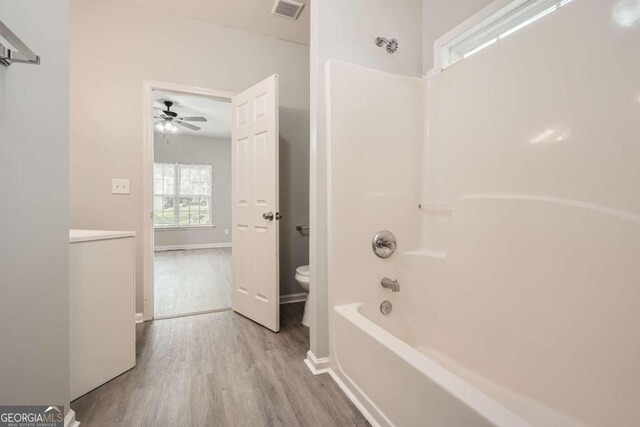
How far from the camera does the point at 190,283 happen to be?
10.9ft

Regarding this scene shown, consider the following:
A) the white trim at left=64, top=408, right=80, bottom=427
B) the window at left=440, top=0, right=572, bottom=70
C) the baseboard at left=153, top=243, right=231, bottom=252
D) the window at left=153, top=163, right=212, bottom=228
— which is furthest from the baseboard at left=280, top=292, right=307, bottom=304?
the window at left=153, top=163, right=212, bottom=228

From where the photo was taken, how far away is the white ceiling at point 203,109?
3.82m

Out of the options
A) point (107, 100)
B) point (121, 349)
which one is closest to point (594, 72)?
point (121, 349)

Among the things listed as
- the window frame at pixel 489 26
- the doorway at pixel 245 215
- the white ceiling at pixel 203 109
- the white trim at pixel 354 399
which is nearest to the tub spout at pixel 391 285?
the white trim at pixel 354 399

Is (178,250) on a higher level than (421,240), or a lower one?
lower

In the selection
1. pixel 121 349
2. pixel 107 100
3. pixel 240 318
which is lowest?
pixel 240 318

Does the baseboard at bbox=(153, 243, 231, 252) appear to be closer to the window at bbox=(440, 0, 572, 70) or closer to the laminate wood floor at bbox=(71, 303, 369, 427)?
the laminate wood floor at bbox=(71, 303, 369, 427)

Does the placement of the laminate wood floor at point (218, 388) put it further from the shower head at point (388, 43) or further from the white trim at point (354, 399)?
the shower head at point (388, 43)

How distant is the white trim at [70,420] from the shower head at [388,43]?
243 centimetres

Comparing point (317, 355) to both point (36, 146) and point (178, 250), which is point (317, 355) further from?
point (178, 250)

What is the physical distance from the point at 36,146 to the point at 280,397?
1.49 m

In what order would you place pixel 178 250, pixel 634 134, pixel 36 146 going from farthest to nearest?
pixel 178 250
pixel 36 146
pixel 634 134

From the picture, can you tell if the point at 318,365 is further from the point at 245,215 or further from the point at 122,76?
the point at 122,76

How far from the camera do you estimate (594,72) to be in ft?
3.09
